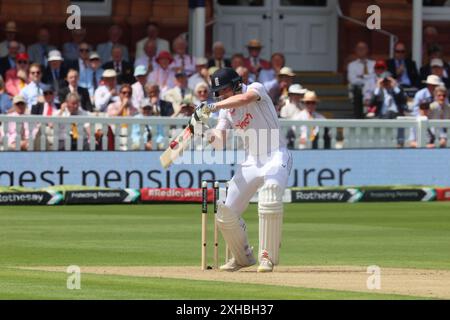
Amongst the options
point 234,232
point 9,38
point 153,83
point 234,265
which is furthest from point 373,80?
point 234,232

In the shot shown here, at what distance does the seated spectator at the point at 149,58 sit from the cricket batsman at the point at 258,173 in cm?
1240

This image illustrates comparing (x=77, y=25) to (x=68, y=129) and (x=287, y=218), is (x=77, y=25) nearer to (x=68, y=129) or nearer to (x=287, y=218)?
(x=68, y=129)

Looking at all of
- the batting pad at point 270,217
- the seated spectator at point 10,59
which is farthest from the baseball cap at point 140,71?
the batting pad at point 270,217

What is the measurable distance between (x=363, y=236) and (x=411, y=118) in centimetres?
692

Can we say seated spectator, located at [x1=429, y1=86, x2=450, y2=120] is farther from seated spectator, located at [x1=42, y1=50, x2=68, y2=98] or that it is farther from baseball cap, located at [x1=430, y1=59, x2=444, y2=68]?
seated spectator, located at [x1=42, y1=50, x2=68, y2=98]

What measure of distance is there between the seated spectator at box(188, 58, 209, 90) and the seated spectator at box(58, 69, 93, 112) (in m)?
1.96

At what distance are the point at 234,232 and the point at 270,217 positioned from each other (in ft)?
1.47

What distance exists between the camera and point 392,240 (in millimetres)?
16969

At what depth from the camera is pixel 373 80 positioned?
2658 centimetres
